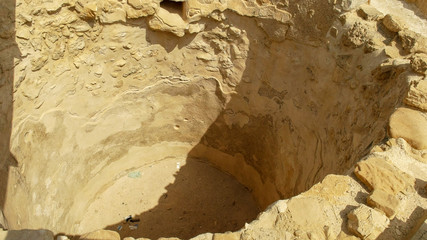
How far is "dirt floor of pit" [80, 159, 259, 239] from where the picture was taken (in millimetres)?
4516

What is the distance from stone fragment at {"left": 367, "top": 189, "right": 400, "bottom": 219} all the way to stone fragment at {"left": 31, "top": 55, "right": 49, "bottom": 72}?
122 inches

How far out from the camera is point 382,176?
7.10 feet

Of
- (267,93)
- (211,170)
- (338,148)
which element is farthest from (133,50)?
(338,148)

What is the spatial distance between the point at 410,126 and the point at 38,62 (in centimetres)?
323

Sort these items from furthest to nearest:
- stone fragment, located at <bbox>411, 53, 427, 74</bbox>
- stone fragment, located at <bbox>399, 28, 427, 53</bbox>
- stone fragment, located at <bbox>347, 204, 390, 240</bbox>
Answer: stone fragment, located at <bbox>399, 28, 427, 53</bbox> < stone fragment, located at <bbox>411, 53, 427, 74</bbox> < stone fragment, located at <bbox>347, 204, 390, 240</bbox>

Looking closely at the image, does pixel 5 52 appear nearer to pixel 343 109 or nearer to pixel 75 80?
pixel 75 80

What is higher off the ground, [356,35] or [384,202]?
[356,35]

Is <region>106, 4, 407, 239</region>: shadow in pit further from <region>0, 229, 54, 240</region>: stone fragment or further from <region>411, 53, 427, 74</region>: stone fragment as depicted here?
<region>0, 229, 54, 240</region>: stone fragment

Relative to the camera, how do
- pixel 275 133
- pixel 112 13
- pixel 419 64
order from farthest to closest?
pixel 275 133
pixel 112 13
pixel 419 64

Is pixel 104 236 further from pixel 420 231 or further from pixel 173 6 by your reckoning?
pixel 173 6

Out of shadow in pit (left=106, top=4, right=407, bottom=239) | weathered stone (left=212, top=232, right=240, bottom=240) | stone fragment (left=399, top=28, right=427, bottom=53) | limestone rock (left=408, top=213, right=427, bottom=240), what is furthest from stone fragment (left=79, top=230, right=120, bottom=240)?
stone fragment (left=399, top=28, right=427, bottom=53)

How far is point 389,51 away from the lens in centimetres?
300

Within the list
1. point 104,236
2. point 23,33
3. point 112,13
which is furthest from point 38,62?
point 104,236

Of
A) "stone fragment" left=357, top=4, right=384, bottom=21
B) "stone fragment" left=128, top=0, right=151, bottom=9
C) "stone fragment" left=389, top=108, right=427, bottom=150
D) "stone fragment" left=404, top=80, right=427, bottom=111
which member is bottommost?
"stone fragment" left=128, top=0, right=151, bottom=9
